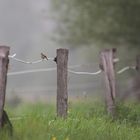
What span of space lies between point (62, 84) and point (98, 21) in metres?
15.8

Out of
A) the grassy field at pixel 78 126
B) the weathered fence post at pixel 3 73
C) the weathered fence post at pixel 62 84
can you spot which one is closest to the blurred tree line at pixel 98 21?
the grassy field at pixel 78 126

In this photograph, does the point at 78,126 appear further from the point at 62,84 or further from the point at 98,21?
the point at 98,21

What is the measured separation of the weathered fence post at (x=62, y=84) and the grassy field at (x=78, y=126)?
0.16m

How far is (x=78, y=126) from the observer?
957 centimetres

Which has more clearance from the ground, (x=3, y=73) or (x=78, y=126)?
(x=3, y=73)

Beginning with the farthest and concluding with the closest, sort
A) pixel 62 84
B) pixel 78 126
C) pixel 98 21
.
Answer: pixel 98 21
pixel 62 84
pixel 78 126

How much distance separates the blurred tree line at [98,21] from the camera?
2477 cm

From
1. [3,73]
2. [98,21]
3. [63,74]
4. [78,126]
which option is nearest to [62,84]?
[63,74]

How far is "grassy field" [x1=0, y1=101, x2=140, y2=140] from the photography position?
855cm

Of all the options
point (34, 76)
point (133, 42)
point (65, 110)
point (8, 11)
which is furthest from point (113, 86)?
point (8, 11)

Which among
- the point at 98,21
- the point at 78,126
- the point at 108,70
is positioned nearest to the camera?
the point at 78,126

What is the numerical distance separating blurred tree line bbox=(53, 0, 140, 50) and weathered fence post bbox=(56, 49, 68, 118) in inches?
535

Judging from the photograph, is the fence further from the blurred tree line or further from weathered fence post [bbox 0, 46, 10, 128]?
the blurred tree line

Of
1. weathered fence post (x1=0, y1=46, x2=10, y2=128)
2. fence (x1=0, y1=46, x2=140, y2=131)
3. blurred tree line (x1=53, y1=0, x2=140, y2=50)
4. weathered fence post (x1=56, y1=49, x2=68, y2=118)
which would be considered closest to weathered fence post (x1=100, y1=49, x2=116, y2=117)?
fence (x1=0, y1=46, x2=140, y2=131)
